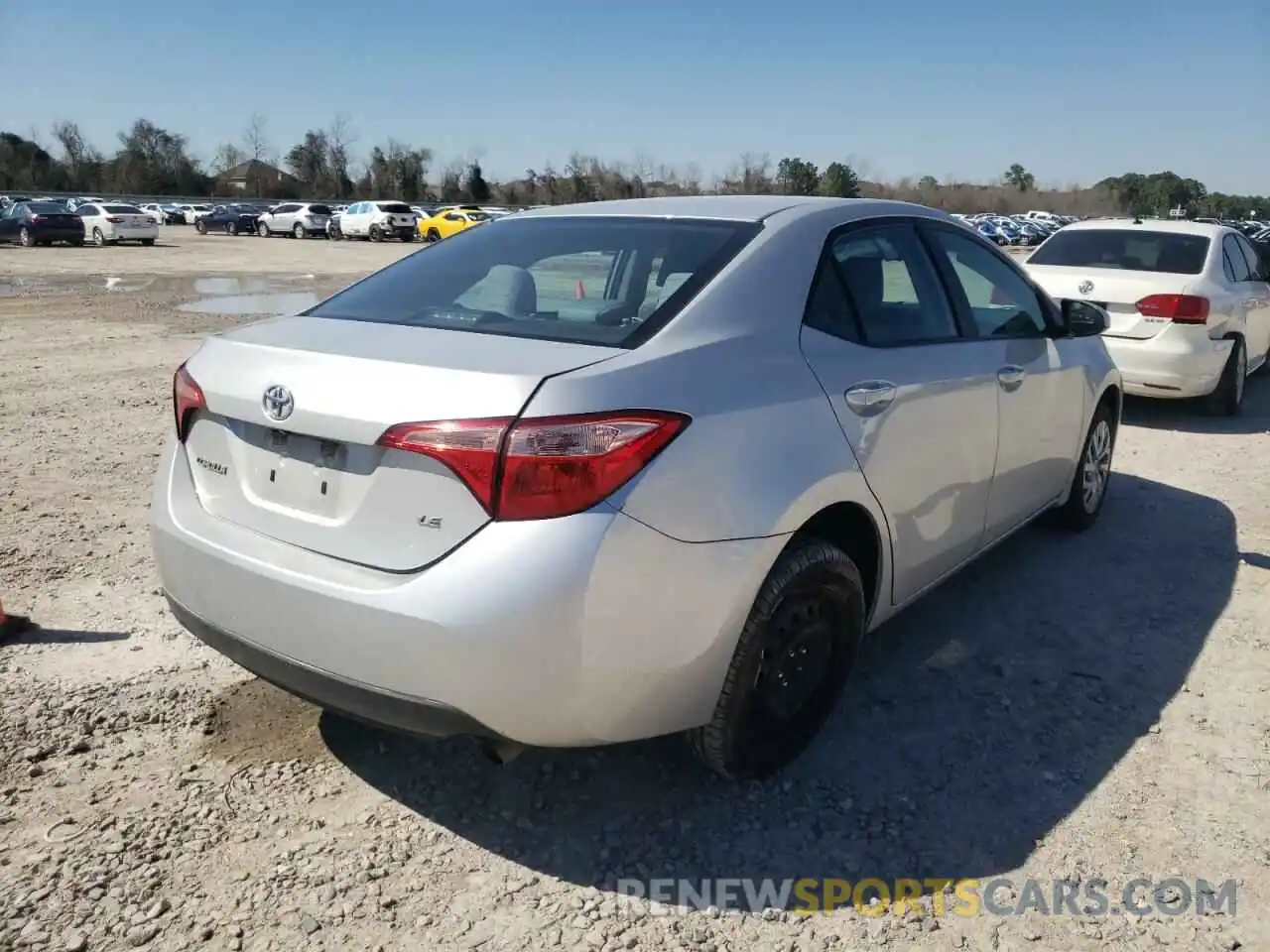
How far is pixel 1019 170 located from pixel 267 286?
144m

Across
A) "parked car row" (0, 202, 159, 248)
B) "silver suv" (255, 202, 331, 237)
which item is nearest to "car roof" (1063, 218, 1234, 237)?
"parked car row" (0, 202, 159, 248)

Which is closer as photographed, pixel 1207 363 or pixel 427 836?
pixel 427 836

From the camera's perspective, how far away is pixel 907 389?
126 inches

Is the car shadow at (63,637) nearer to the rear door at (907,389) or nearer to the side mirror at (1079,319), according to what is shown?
the rear door at (907,389)

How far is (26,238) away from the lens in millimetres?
34531

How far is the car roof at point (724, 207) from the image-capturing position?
325 centimetres

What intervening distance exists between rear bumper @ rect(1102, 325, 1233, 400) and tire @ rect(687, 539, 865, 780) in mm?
5525

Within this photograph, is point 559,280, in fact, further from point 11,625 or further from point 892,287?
point 11,625

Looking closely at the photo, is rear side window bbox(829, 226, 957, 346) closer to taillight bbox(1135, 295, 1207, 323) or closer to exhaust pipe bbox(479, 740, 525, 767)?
exhaust pipe bbox(479, 740, 525, 767)

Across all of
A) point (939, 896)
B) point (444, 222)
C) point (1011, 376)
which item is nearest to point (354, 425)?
point (939, 896)

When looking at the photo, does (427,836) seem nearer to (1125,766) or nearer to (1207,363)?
(1125,766)

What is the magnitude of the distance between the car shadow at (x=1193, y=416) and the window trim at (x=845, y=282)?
17.2 ft

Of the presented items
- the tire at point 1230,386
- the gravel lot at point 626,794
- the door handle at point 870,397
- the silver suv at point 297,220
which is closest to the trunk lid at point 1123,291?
the tire at point 1230,386

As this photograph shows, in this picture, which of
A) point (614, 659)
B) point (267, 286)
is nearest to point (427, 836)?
point (614, 659)
